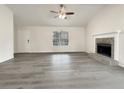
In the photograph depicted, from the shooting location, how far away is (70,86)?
300 centimetres

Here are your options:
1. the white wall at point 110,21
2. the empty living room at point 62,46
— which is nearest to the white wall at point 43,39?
the empty living room at point 62,46

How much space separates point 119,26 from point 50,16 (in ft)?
15.5

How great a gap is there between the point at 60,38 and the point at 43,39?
1.40 metres

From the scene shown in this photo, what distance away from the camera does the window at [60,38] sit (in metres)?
11.2

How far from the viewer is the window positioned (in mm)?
11164

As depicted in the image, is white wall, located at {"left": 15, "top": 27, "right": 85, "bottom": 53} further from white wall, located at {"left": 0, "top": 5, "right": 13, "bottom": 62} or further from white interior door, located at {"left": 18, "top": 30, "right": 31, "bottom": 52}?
white wall, located at {"left": 0, "top": 5, "right": 13, "bottom": 62}

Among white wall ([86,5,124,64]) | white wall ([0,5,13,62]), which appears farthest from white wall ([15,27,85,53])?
white wall ([0,5,13,62])

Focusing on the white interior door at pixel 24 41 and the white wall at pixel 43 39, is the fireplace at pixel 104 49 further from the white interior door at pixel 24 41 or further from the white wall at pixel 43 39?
the white interior door at pixel 24 41

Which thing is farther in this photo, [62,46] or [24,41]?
[62,46]

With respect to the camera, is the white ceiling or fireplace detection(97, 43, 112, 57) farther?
the white ceiling

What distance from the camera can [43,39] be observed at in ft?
36.0

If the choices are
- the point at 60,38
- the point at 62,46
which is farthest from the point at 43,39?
the point at 62,46

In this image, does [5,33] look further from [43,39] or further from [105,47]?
[105,47]

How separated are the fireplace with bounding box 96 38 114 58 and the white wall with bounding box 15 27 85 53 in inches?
129
